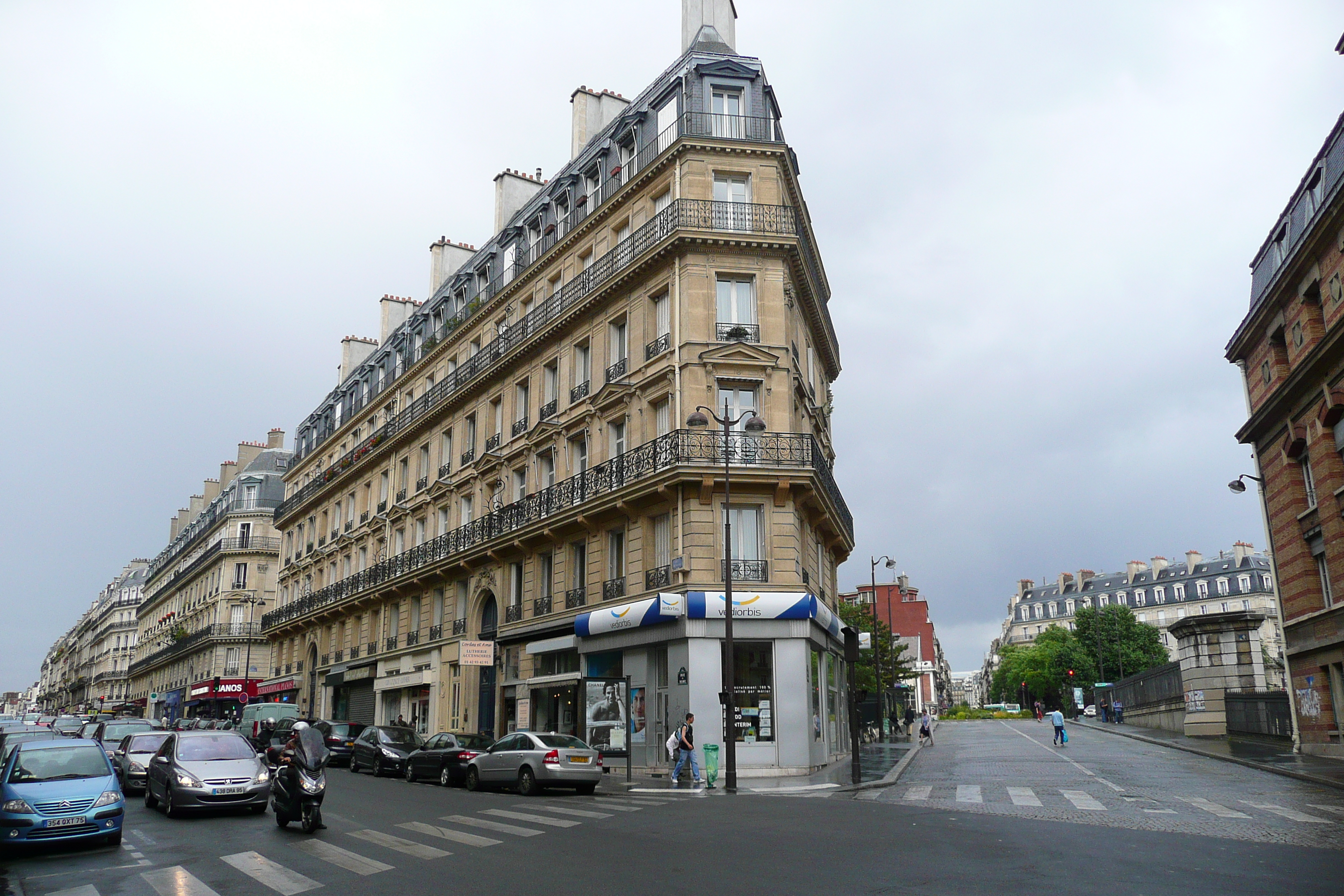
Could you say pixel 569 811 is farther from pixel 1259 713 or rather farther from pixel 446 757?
pixel 1259 713

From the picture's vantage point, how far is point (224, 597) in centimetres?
6594

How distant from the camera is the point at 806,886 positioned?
8.98 meters

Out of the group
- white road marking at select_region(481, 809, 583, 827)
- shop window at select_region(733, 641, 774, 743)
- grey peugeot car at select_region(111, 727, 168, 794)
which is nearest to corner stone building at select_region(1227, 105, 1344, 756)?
shop window at select_region(733, 641, 774, 743)

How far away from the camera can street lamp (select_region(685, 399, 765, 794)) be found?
68.0 ft

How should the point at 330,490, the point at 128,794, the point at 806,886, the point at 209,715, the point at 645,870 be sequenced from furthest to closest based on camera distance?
the point at 209,715
the point at 330,490
the point at 128,794
the point at 645,870
the point at 806,886

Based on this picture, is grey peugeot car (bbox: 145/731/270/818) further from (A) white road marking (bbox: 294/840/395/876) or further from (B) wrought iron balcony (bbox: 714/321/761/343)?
(B) wrought iron balcony (bbox: 714/321/761/343)

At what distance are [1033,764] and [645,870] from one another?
19.4 m

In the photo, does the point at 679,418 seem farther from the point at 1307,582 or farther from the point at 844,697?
the point at 1307,582

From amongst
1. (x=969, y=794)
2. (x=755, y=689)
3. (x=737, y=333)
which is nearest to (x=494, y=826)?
(x=969, y=794)

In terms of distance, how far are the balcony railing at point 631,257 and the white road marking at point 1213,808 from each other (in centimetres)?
1708

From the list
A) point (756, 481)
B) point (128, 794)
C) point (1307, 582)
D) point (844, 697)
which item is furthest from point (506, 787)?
point (1307, 582)

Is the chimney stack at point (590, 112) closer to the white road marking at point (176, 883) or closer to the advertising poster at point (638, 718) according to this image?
the advertising poster at point (638, 718)

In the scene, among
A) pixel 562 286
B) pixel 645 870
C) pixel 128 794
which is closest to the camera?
pixel 645 870

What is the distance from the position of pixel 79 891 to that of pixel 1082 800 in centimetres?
1454
